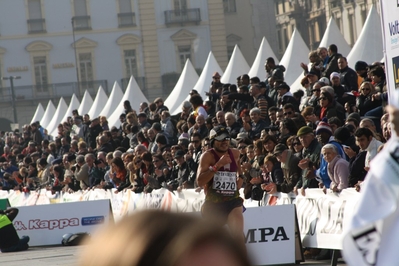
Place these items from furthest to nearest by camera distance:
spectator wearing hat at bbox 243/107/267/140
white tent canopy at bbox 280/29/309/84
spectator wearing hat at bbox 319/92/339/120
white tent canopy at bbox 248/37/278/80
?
white tent canopy at bbox 248/37/278/80
white tent canopy at bbox 280/29/309/84
spectator wearing hat at bbox 243/107/267/140
spectator wearing hat at bbox 319/92/339/120

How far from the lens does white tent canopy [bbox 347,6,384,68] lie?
21.7 meters

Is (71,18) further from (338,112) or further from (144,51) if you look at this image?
(338,112)

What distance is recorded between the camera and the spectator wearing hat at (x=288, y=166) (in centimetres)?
1245

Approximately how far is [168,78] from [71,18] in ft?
28.2

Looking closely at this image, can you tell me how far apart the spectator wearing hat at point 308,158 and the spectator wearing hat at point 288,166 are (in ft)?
0.33

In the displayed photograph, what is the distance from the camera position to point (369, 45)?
866 inches

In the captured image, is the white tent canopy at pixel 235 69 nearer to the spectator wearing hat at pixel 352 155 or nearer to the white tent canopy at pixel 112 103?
the white tent canopy at pixel 112 103

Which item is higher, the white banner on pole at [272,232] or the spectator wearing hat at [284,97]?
the spectator wearing hat at [284,97]

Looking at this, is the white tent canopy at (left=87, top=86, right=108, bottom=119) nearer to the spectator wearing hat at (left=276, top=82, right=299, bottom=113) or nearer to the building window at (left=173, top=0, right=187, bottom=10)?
the spectator wearing hat at (left=276, top=82, right=299, bottom=113)

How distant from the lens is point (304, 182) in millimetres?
12266

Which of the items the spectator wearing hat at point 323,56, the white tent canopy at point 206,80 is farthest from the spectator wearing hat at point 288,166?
the white tent canopy at point 206,80

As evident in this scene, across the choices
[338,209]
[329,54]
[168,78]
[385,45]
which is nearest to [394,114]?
[385,45]

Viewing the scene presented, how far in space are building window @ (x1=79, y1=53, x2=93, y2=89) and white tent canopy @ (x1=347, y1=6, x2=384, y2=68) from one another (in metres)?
51.0

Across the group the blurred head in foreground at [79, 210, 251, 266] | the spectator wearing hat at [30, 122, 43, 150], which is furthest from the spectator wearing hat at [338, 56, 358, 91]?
the spectator wearing hat at [30, 122, 43, 150]
